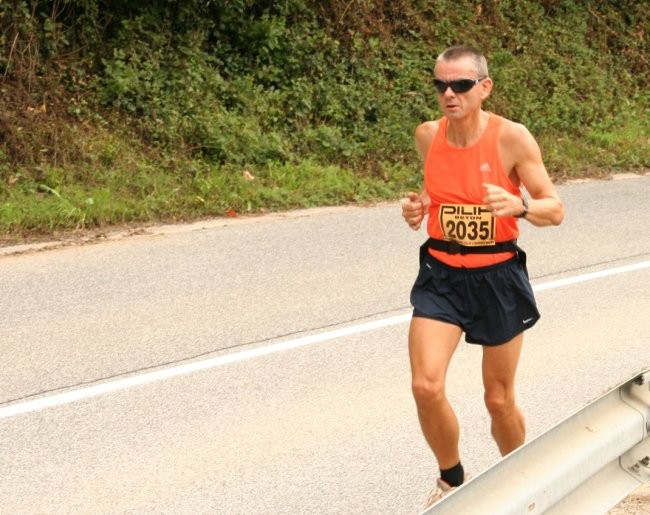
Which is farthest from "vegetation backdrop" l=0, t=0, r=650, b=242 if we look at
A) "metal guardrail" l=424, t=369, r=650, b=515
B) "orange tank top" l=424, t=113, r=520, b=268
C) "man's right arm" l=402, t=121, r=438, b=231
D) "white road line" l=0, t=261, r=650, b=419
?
"metal guardrail" l=424, t=369, r=650, b=515

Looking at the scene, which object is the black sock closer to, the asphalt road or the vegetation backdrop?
the asphalt road

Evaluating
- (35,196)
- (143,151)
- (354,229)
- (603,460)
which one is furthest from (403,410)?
(143,151)

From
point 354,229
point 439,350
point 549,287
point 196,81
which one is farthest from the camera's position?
point 196,81

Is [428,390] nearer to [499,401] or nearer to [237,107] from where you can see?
[499,401]

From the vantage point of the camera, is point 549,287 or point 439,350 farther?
point 549,287

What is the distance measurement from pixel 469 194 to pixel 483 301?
455mm

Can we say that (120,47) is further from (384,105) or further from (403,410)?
(403,410)

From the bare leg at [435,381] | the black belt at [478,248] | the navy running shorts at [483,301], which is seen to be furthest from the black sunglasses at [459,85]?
the bare leg at [435,381]

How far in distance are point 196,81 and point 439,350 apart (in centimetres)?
985

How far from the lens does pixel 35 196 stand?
1172 centimetres

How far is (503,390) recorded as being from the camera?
537 cm

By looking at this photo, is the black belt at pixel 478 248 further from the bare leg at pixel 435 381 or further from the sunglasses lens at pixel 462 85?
the sunglasses lens at pixel 462 85

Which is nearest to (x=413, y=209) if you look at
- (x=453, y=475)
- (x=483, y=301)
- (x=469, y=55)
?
(x=483, y=301)

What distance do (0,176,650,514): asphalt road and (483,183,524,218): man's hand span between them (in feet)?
5.34
